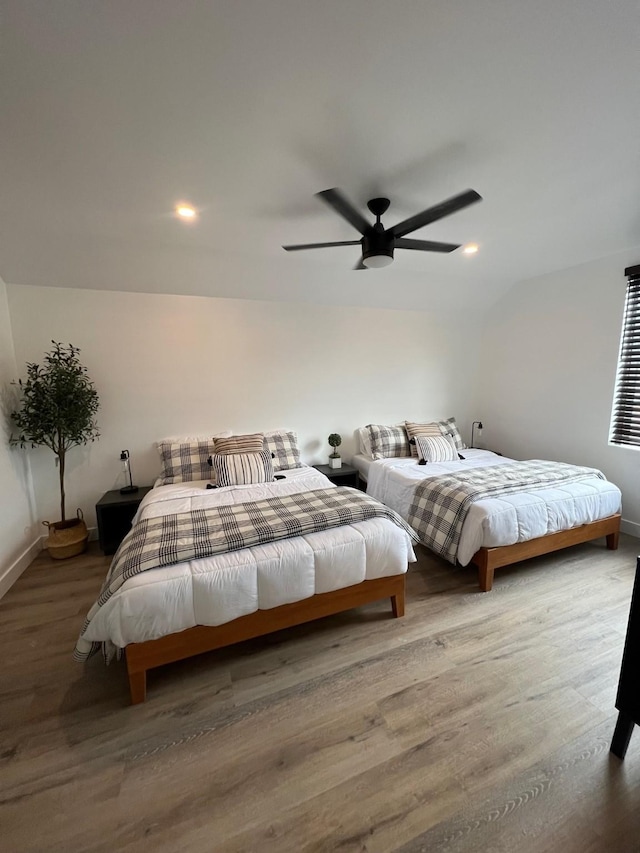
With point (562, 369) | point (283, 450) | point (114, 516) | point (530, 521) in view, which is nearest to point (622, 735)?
point (530, 521)

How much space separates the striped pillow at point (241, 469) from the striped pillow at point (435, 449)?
5.35ft

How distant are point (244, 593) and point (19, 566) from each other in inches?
84.5

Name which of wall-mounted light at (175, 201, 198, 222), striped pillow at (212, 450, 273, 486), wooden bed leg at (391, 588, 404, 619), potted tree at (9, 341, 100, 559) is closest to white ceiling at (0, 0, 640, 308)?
wall-mounted light at (175, 201, 198, 222)

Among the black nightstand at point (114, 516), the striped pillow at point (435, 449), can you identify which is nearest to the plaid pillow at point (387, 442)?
the striped pillow at point (435, 449)

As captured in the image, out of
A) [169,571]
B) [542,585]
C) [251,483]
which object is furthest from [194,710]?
[542,585]

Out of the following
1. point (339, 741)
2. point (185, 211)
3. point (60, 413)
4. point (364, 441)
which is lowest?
point (339, 741)

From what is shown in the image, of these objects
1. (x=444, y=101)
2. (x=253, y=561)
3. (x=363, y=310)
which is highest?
(x=444, y=101)

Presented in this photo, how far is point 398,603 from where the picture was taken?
6.61 ft

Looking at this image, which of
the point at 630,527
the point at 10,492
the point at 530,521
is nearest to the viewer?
the point at 530,521

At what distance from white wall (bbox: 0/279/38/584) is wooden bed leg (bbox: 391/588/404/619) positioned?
2.63 metres

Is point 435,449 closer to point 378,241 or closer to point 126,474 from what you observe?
point 378,241

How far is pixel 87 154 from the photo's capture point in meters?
1.67

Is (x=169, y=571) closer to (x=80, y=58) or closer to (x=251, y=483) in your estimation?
(x=251, y=483)

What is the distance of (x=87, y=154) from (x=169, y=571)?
6.85ft
